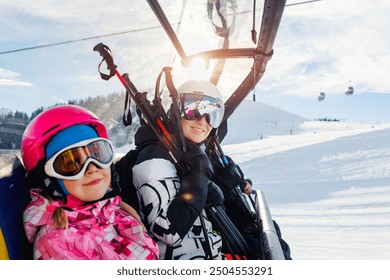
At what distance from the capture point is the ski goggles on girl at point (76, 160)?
4.91 feet

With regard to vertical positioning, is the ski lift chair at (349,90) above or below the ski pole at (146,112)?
above

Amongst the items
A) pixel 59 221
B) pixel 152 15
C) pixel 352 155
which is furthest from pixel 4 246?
pixel 352 155

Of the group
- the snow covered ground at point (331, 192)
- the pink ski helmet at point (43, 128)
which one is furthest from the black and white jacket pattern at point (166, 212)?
the snow covered ground at point (331, 192)

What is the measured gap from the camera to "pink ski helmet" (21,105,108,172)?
4.93 ft

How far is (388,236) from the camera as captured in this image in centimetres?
465

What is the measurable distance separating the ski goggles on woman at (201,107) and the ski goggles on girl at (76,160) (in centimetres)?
61

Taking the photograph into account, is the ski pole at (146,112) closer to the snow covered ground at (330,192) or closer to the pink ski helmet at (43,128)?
the pink ski helmet at (43,128)

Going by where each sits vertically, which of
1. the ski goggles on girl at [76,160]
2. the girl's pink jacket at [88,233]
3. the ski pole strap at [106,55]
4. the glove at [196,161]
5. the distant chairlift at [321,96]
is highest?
the distant chairlift at [321,96]

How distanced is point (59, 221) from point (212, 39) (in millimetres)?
1637

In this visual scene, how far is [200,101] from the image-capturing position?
211cm

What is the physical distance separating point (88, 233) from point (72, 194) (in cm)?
16

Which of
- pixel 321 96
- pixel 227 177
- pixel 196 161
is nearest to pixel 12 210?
pixel 196 161

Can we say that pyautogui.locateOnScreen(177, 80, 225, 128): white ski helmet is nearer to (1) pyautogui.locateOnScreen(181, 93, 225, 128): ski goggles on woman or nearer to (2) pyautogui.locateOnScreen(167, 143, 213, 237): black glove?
(1) pyautogui.locateOnScreen(181, 93, 225, 128): ski goggles on woman
